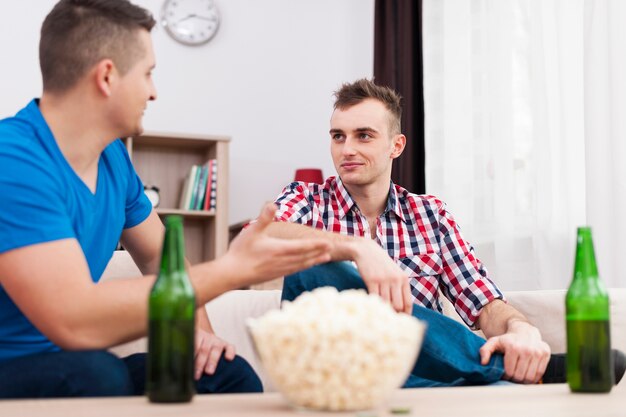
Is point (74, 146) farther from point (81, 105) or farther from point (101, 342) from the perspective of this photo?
point (101, 342)

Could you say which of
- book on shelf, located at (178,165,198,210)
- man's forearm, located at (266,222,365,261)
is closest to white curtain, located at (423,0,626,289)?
book on shelf, located at (178,165,198,210)

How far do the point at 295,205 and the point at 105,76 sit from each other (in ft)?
2.91

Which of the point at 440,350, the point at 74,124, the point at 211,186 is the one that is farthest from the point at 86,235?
the point at 211,186

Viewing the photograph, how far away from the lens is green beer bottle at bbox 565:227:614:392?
1172 millimetres

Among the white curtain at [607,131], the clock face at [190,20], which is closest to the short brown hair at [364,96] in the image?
the white curtain at [607,131]

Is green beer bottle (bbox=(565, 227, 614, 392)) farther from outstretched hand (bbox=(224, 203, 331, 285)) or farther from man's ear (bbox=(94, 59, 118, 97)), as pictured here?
man's ear (bbox=(94, 59, 118, 97))

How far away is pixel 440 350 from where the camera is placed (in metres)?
1.67

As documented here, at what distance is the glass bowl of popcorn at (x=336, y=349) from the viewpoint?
932mm

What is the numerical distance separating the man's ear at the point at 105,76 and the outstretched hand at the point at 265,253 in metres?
0.46

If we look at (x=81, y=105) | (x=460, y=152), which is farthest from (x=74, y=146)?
(x=460, y=152)

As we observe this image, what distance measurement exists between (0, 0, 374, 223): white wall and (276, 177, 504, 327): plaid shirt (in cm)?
229

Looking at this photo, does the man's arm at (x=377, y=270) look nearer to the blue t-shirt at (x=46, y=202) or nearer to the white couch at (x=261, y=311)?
the blue t-shirt at (x=46, y=202)

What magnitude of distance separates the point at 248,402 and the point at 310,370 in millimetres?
187

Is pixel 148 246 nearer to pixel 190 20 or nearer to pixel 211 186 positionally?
pixel 211 186
